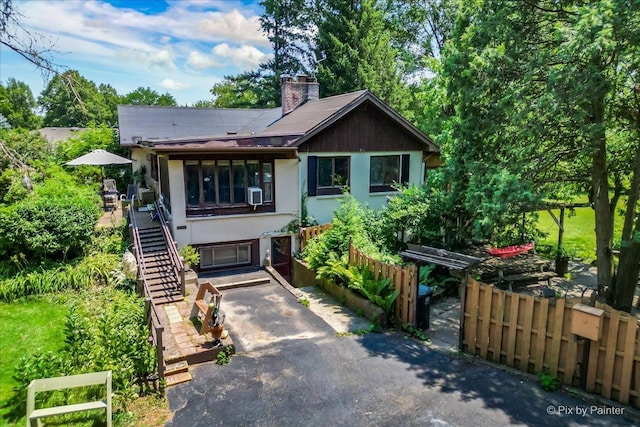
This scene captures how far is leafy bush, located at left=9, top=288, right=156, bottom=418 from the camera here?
586 cm

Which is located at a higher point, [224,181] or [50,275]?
[224,181]

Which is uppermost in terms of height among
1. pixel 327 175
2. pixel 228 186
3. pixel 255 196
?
pixel 327 175

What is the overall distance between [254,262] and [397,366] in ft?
27.1

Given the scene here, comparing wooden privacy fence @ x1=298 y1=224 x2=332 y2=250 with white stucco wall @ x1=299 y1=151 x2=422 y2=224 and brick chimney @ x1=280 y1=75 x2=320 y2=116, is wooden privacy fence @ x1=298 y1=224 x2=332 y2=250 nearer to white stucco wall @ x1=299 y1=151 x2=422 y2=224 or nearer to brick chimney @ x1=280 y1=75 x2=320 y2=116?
white stucco wall @ x1=299 y1=151 x2=422 y2=224

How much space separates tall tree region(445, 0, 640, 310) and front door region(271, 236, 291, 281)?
714 cm

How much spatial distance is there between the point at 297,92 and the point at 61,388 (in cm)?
1748

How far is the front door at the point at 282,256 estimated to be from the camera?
584 inches

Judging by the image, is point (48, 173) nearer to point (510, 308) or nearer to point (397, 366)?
point (397, 366)

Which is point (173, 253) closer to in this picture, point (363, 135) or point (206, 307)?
point (206, 307)

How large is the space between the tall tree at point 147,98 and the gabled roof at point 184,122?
47469mm

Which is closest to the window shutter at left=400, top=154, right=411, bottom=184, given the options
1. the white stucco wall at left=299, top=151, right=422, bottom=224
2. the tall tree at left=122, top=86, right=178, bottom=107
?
the white stucco wall at left=299, top=151, right=422, bottom=224

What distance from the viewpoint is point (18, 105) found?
56750 millimetres

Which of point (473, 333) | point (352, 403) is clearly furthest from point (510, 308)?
point (352, 403)

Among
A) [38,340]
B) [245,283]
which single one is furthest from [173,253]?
[38,340]
